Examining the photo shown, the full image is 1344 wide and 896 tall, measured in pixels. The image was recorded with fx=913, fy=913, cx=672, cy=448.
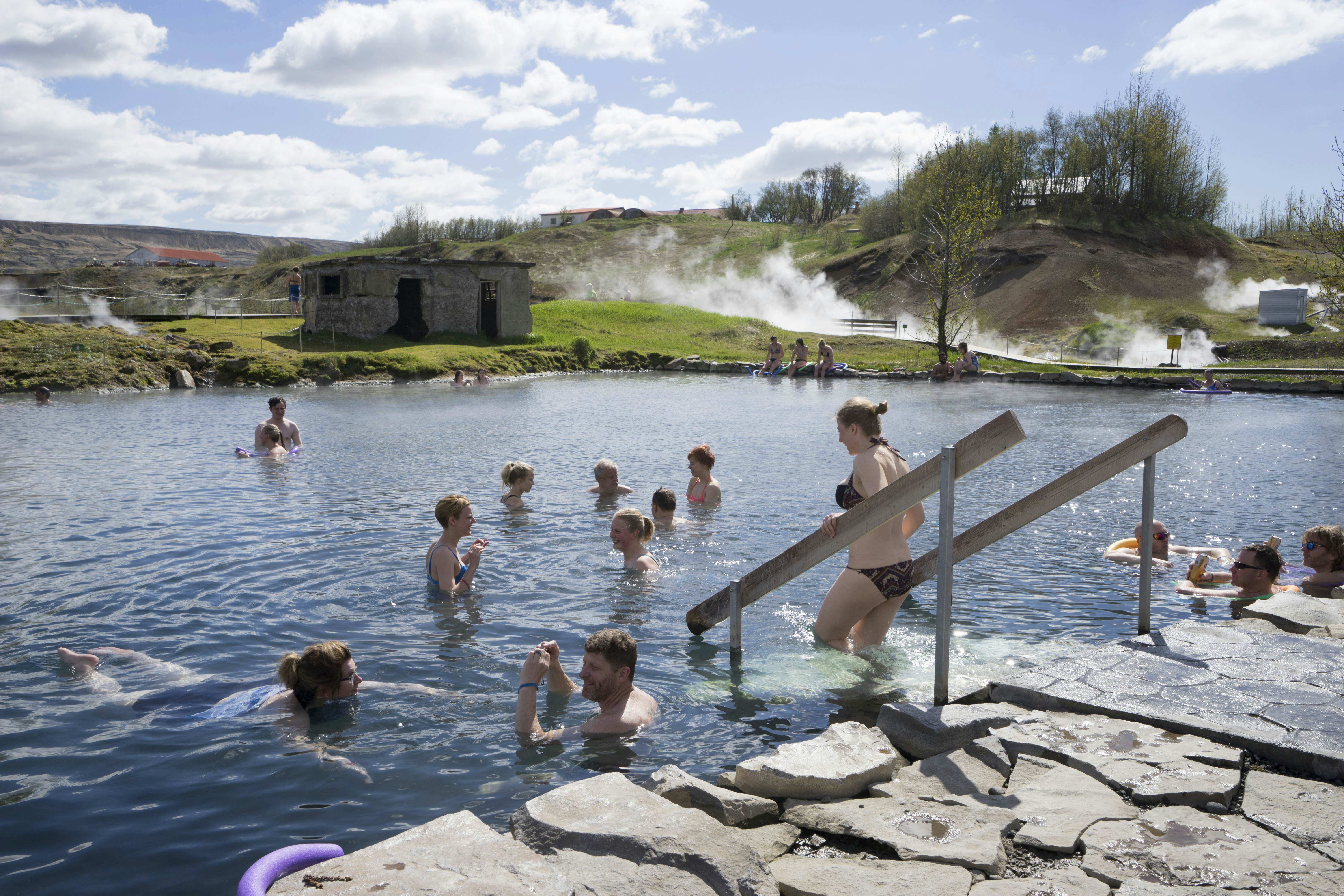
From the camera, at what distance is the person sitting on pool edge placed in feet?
24.5

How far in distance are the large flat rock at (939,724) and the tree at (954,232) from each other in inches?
1315

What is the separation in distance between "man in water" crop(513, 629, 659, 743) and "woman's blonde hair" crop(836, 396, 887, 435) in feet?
6.00

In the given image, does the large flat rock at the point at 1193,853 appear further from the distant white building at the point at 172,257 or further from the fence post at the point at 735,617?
the distant white building at the point at 172,257

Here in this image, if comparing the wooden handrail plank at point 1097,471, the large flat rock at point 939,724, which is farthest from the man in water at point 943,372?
the large flat rock at point 939,724

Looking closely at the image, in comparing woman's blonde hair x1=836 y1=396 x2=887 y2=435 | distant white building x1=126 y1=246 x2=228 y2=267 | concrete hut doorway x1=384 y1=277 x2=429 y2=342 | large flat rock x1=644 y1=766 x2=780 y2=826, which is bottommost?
large flat rock x1=644 y1=766 x2=780 y2=826

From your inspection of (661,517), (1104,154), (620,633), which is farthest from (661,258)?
(620,633)

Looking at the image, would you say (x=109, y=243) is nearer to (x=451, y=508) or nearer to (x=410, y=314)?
(x=410, y=314)

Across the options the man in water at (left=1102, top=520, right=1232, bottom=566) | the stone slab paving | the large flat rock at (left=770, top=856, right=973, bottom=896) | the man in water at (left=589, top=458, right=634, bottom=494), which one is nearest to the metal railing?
the stone slab paving

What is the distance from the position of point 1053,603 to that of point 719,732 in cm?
384

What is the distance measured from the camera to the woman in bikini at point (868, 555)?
5.45 meters

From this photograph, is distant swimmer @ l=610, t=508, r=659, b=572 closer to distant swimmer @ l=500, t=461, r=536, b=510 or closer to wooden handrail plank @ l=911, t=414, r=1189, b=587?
distant swimmer @ l=500, t=461, r=536, b=510

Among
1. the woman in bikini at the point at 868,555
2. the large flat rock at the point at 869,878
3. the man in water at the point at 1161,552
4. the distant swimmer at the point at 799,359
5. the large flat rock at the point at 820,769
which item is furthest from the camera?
the distant swimmer at the point at 799,359

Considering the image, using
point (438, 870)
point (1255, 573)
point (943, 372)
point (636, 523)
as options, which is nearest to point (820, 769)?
point (438, 870)

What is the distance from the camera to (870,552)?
5.76 m
